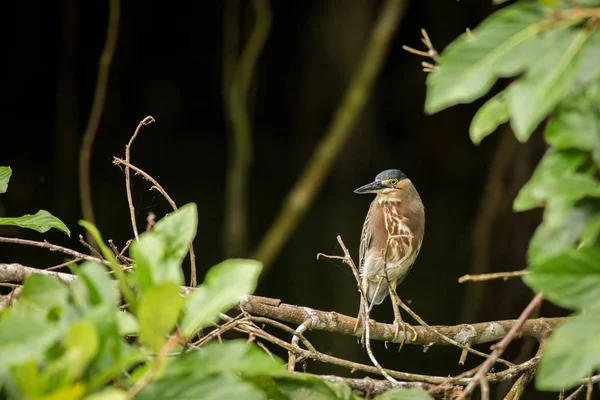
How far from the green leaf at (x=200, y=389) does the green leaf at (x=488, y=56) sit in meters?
0.32

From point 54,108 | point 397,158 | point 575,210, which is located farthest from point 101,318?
point 397,158

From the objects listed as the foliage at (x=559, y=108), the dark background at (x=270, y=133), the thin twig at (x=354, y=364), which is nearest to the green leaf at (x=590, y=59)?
the foliage at (x=559, y=108)

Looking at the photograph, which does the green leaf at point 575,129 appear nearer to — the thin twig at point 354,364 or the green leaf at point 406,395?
the green leaf at point 406,395

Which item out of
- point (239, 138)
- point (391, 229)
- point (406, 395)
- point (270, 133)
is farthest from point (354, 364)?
point (270, 133)

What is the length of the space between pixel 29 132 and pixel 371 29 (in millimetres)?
2470

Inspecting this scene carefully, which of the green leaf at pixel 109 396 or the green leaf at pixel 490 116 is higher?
the green leaf at pixel 490 116

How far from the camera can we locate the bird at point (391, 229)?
9.52 feet

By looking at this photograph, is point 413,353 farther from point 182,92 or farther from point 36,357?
point 36,357

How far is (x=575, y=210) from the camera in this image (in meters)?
0.88

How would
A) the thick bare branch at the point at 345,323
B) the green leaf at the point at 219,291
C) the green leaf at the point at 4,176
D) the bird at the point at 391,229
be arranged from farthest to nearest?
1. the bird at the point at 391,229
2. the thick bare branch at the point at 345,323
3. the green leaf at the point at 4,176
4. the green leaf at the point at 219,291

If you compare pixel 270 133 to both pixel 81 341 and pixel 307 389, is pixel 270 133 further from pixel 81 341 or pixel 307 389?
pixel 81 341

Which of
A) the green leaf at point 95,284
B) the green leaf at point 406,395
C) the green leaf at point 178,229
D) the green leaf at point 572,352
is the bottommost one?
the green leaf at point 406,395

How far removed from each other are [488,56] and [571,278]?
0.22m

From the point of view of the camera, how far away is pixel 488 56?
845 millimetres
